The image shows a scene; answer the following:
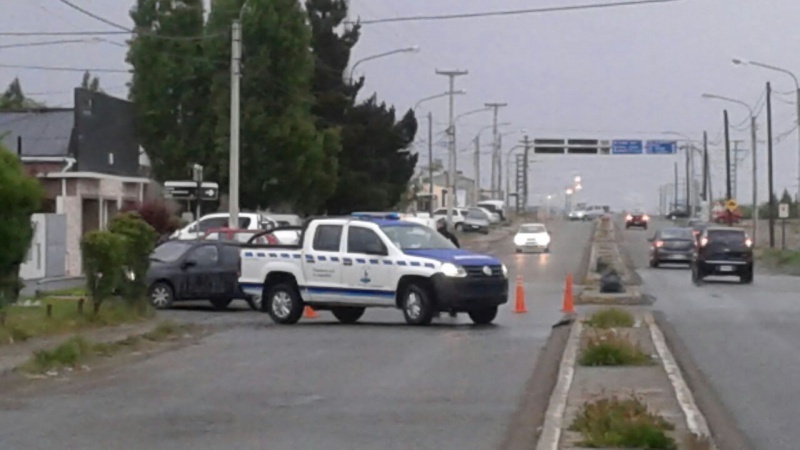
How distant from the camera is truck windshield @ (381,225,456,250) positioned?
88.3 feet

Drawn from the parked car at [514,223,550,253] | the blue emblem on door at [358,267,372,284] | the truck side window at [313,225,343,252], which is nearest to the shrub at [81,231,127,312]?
the truck side window at [313,225,343,252]

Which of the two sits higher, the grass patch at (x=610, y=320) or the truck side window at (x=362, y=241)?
the truck side window at (x=362, y=241)

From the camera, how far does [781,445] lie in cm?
1257

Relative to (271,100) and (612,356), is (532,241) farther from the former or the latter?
(612,356)

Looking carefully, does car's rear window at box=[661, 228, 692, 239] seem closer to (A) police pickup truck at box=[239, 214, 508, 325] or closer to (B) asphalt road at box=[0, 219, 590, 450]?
(A) police pickup truck at box=[239, 214, 508, 325]

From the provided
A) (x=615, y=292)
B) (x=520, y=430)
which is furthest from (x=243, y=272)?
(x=520, y=430)

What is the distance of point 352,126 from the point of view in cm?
6994

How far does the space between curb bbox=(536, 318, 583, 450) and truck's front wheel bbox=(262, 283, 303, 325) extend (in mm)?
6871

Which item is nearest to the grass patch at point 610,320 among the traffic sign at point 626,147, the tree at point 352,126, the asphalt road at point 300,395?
the asphalt road at point 300,395

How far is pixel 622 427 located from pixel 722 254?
3438 cm

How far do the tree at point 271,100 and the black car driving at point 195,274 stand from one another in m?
23.5

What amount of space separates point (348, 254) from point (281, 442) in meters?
14.5

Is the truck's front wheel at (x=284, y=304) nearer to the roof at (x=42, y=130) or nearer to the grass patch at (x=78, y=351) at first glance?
the grass patch at (x=78, y=351)

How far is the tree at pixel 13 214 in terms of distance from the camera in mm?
21672
